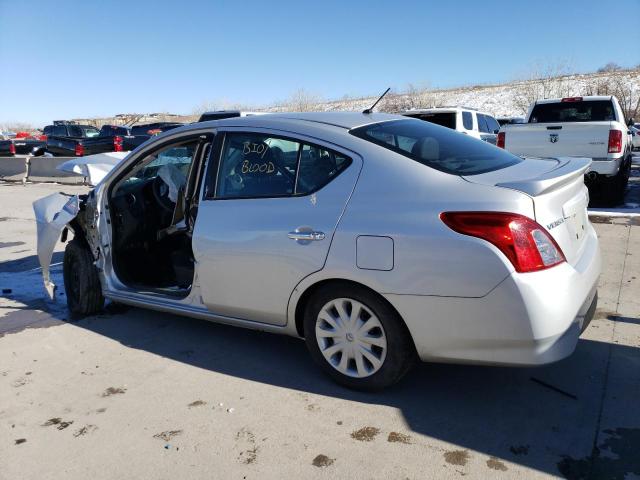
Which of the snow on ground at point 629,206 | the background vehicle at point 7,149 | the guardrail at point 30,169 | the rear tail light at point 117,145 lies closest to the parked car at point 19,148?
the background vehicle at point 7,149

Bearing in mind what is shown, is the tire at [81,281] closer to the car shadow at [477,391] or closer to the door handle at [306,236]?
the car shadow at [477,391]

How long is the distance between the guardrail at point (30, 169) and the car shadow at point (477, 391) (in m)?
15.0

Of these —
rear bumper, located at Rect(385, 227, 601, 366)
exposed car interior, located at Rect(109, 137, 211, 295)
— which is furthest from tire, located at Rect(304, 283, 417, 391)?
exposed car interior, located at Rect(109, 137, 211, 295)

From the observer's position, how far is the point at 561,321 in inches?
110

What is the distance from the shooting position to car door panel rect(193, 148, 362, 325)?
324 centimetres

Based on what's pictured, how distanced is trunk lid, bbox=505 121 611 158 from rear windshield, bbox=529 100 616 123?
1.22 metres

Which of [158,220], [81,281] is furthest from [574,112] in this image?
[81,281]

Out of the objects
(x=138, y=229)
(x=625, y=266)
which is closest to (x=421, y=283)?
(x=138, y=229)

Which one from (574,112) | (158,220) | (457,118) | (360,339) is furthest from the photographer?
(457,118)

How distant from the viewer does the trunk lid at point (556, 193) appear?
2.85m

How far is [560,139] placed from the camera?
9.23 m

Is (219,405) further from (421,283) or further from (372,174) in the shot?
(372,174)

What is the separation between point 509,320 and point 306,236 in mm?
1209

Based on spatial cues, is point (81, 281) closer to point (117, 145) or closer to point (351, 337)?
point (351, 337)
